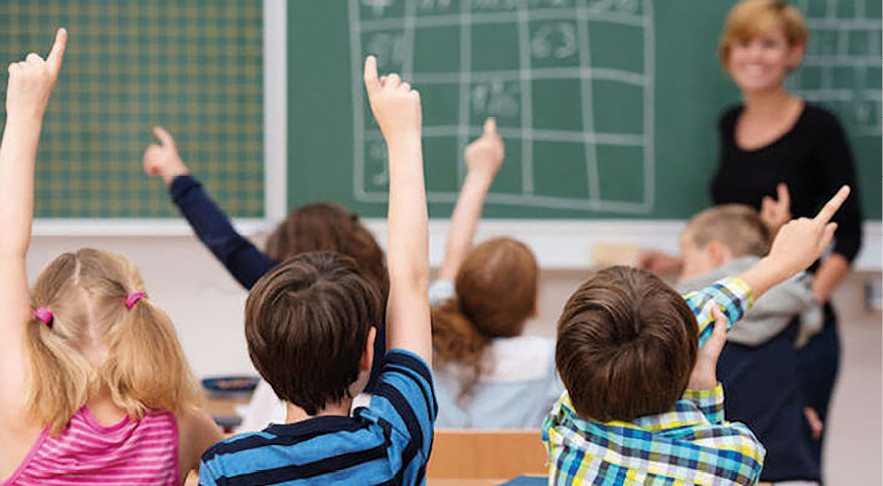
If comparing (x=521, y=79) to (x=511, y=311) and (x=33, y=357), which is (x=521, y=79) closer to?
(x=511, y=311)

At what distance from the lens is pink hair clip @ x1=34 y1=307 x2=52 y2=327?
162 centimetres

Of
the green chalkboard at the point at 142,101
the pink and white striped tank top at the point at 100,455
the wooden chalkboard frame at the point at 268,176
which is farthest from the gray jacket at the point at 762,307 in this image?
the green chalkboard at the point at 142,101

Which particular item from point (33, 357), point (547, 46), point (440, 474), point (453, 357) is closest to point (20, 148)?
point (33, 357)

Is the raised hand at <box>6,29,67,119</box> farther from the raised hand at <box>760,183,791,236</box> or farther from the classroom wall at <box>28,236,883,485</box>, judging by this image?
the classroom wall at <box>28,236,883,485</box>

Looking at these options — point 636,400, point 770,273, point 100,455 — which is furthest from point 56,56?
point 770,273

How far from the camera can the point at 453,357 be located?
7.83 ft

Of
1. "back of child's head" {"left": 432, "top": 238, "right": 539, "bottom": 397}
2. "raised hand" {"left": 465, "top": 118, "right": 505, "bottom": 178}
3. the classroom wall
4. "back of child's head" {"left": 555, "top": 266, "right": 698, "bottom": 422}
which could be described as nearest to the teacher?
the classroom wall

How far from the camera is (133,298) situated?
5.53ft

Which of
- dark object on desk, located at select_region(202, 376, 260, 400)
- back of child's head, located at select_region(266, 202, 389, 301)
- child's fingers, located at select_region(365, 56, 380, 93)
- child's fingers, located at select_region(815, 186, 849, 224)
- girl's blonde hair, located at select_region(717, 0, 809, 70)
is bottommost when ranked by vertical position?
dark object on desk, located at select_region(202, 376, 260, 400)

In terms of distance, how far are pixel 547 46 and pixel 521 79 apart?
0.14 meters

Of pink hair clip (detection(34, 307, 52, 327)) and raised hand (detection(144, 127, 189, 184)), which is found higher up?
raised hand (detection(144, 127, 189, 184))

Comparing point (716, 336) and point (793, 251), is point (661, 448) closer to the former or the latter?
point (716, 336)

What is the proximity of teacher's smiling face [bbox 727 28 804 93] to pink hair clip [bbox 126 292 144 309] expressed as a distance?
88.4 inches

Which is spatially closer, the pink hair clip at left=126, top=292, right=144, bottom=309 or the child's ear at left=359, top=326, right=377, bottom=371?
the child's ear at left=359, top=326, right=377, bottom=371
